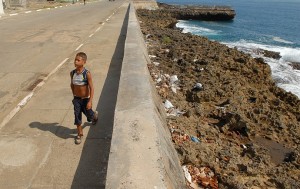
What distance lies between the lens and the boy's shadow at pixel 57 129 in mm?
5128

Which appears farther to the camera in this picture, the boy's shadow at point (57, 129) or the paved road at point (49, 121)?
the boy's shadow at point (57, 129)

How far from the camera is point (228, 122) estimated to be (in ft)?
24.0

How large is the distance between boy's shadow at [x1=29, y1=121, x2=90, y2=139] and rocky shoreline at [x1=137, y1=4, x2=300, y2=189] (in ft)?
5.86

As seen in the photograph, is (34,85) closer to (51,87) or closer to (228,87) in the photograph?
(51,87)

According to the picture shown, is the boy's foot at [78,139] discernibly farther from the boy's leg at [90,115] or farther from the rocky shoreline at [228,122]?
the rocky shoreline at [228,122]

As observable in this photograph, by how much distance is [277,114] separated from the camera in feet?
28.7

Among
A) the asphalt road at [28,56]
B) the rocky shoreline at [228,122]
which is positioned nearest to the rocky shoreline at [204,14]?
the asphalt road at [28,56]

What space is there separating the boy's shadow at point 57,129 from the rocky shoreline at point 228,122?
5.86 feet

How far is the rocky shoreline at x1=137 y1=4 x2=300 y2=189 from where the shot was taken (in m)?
5.19

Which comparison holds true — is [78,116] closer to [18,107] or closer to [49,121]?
[49,121]

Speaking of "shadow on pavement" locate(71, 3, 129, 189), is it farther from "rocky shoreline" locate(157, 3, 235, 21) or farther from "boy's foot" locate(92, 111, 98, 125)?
"rocky shoreline" locate(157, 3, 235, 21)

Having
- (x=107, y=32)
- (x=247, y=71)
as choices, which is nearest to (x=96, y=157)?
(x=247, y=71)

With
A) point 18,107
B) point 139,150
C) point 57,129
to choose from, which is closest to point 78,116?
point 57,129

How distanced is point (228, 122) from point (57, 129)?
3.91 metres
